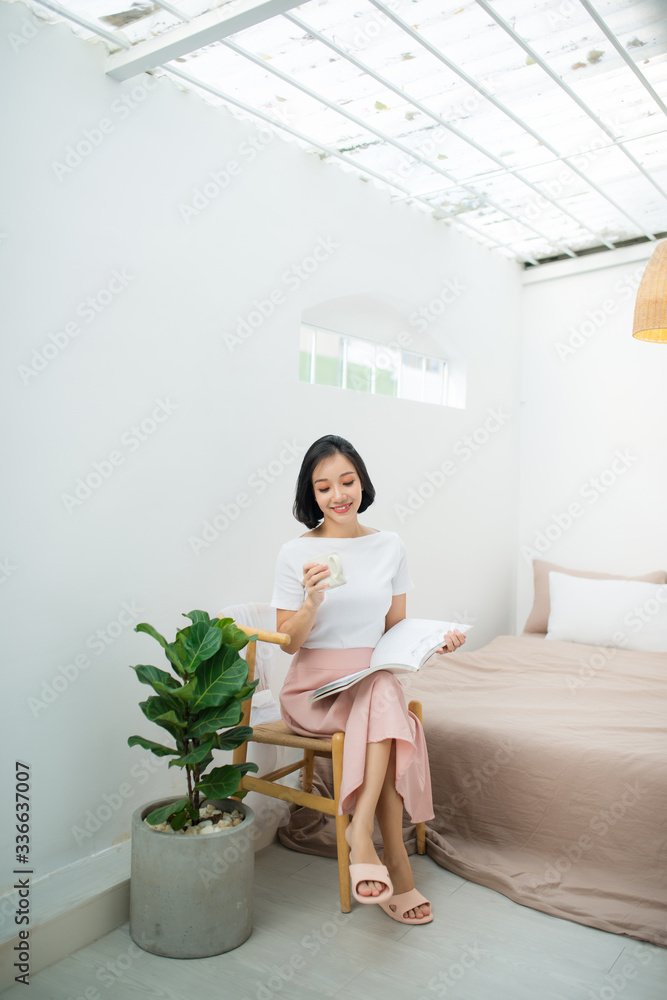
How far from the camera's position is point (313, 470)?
2.68 metres

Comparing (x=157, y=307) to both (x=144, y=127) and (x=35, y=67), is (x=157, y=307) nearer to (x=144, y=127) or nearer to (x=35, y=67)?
(x=144, y=127)

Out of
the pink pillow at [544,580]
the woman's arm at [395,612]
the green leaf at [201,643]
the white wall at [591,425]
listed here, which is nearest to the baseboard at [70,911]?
the green leaf at [201,643]

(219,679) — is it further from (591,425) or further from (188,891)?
(591,425)

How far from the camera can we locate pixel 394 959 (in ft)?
7.20

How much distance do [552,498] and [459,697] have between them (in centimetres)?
204

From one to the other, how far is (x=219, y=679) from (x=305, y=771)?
89 centimetres

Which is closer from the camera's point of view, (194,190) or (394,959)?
(394,959)

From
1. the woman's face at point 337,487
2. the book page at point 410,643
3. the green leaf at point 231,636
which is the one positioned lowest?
the book page at point 410,643

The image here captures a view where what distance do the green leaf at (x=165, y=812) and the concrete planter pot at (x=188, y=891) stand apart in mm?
31

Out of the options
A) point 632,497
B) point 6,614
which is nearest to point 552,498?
point 632,497

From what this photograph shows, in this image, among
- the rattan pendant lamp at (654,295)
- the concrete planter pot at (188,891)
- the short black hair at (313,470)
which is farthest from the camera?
the short black hair at (313,470)

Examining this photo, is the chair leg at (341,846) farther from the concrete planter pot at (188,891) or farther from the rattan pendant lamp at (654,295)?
the rattan pendant lamp at (654,295)

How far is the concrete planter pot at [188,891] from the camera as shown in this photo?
7.05 feet

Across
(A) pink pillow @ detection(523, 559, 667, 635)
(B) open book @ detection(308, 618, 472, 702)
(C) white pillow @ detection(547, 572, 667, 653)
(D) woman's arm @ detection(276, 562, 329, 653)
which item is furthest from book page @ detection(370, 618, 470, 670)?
(A) pink pillow @ detection(523, 559, 667, 635)
